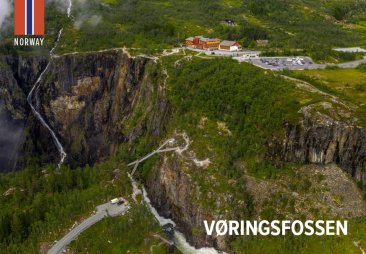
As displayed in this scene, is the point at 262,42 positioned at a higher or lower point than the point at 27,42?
higher

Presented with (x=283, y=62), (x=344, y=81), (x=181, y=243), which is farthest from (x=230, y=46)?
(x=181, y=243)

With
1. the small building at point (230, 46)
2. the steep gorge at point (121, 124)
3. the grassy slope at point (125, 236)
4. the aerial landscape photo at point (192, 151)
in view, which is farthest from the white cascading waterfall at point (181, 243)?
the small building at point (230, 46)

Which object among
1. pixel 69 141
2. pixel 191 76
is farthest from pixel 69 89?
pixel 191 76

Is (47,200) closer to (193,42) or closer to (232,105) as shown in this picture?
(232,105)

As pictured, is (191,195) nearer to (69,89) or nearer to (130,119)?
(130,119)

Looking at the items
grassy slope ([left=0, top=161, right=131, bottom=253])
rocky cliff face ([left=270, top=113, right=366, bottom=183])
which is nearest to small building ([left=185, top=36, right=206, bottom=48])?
grassy slope ([left=0, top=161, right=131, bottom=253])

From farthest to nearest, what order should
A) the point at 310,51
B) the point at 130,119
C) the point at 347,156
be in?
1. the point at 310,51
2. the point at 130,119
3. the point at 347,156

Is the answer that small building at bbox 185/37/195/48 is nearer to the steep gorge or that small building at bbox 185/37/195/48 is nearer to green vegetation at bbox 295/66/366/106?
the steep gorge
